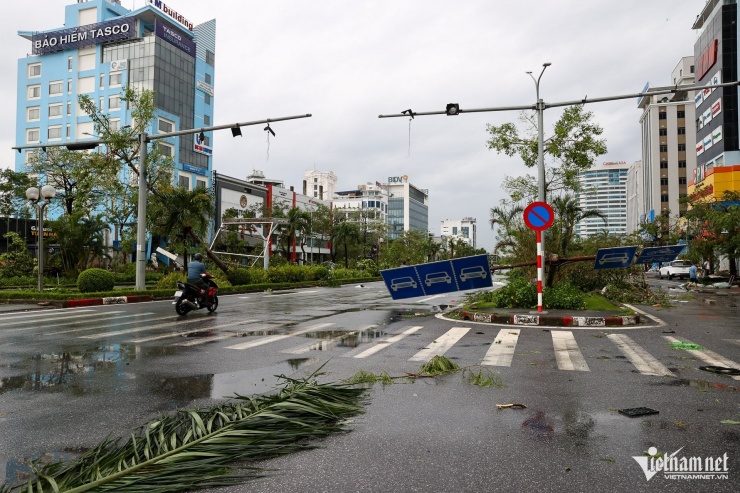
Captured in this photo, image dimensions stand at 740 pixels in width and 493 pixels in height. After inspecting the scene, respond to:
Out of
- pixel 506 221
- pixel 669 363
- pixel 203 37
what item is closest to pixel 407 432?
pixel 669 363

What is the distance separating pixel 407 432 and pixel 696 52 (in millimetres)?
86516

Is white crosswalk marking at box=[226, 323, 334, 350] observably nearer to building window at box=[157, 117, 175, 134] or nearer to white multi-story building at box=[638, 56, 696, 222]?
building window at box=[157, 117, 175, 134]

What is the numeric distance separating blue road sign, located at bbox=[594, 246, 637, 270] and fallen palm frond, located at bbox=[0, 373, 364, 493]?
39.4 feet

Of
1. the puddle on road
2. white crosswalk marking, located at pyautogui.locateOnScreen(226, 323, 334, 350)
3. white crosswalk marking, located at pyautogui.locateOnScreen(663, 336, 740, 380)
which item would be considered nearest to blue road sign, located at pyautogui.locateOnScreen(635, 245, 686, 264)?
white crosswalk marking, located at pyautogui.locateOnScreen(663, 336, 740, 380)

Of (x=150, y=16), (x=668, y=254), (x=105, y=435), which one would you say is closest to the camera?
(x=105, y=435)

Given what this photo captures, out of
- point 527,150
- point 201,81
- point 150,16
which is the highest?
point 150,16

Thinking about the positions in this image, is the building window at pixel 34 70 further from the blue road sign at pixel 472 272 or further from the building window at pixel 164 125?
the blue road sign at pixel 472 272

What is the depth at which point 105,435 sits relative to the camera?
14.2 ft

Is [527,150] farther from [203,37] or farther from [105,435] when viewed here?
[203,37]

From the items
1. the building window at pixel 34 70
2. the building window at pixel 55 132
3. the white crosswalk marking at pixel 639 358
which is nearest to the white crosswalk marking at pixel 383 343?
the white crosswalk marking at pixel 639 358

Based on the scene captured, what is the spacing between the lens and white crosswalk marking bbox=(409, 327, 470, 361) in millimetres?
8102

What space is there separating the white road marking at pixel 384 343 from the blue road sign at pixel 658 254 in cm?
914

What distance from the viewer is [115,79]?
66.4 meters

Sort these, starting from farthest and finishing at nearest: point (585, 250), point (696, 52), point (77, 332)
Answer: point (696, 52), point (585, 250), point (77, 332)
